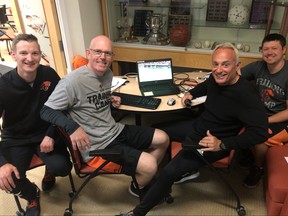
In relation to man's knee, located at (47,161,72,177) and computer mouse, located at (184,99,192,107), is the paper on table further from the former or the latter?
man's knee, located at (47,161,72,177)

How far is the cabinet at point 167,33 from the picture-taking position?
8.46ft

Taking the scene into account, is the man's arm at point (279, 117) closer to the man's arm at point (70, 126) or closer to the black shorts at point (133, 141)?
the black shorts at point (133, 141)

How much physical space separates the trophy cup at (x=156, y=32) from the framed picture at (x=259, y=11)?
93 centimetres

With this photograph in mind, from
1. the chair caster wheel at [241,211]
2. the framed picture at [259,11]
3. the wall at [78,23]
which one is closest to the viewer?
the chair caster wheel at [241,211]

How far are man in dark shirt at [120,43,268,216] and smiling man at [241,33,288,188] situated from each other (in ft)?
1.55

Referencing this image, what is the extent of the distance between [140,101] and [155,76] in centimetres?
35

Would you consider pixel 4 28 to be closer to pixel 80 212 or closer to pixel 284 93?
pixel 80 212

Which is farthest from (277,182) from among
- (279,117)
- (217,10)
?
(217,10)

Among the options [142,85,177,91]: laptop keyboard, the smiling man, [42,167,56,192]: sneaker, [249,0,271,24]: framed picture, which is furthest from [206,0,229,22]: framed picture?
[42,167,56,192]: sneaker

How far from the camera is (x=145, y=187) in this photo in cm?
172

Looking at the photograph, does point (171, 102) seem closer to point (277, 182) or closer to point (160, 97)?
point (160, 97)

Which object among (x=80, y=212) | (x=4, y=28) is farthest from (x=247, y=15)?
(x=4, y=28)

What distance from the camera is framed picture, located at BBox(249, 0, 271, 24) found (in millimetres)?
2424

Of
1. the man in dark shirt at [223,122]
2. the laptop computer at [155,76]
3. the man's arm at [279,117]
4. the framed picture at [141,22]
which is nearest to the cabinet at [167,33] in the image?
the framed picture at [141,22]
